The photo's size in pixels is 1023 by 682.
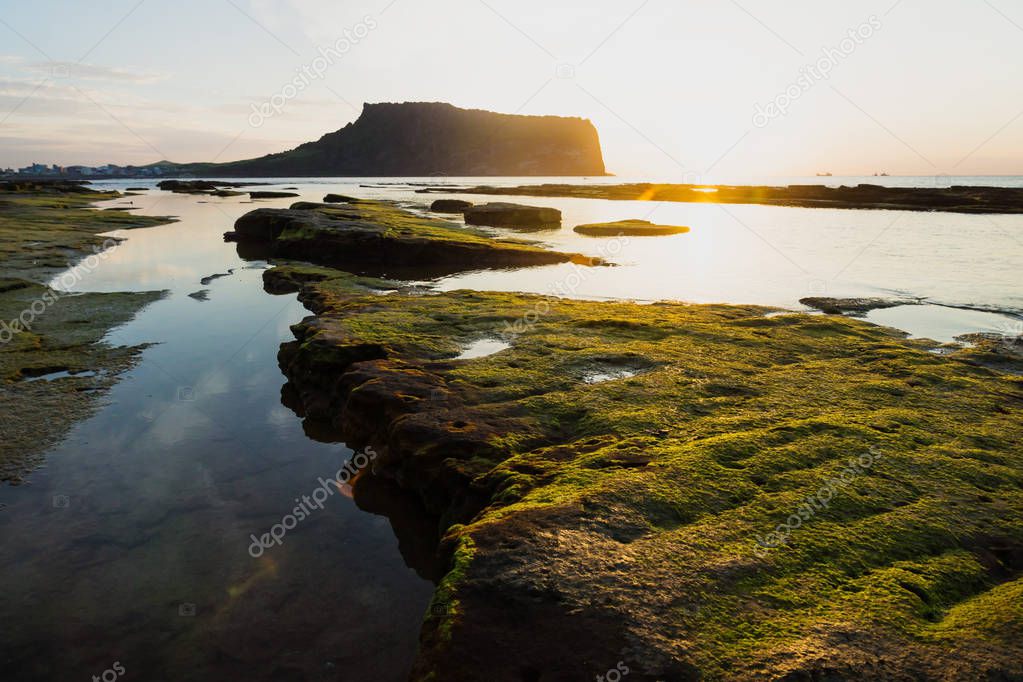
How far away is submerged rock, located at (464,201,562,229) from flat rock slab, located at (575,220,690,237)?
5766 mm

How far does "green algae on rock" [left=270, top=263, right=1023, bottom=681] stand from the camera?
5645 mm

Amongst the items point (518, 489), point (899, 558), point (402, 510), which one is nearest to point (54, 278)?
point (402, 510)

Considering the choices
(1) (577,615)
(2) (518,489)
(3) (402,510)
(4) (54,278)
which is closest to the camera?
(1) (577,615)

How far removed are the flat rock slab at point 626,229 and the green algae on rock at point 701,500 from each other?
47.9 meters

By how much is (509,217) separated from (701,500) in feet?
204

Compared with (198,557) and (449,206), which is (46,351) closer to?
(198,557)

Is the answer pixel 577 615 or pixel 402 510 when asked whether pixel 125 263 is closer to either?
pixel 402 510

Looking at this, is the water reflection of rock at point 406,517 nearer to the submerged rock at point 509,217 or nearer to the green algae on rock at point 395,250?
the green algae on rock at point 395,250

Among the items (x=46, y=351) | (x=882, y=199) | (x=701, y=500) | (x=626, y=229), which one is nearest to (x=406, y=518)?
(x=701, y=500)

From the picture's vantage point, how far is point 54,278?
2864 cm

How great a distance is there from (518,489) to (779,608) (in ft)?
12.0

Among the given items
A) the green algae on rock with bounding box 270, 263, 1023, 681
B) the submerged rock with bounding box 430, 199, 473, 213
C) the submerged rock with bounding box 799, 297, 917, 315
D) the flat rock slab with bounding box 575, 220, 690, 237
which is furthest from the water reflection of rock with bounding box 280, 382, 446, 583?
the submerged rock with bounding box 430, 199, 473, 213

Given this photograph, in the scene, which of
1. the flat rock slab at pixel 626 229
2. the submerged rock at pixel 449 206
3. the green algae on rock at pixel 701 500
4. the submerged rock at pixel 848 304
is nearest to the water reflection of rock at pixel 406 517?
the green algae on rock at pixel 701 500

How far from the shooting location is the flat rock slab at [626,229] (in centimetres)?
6288
